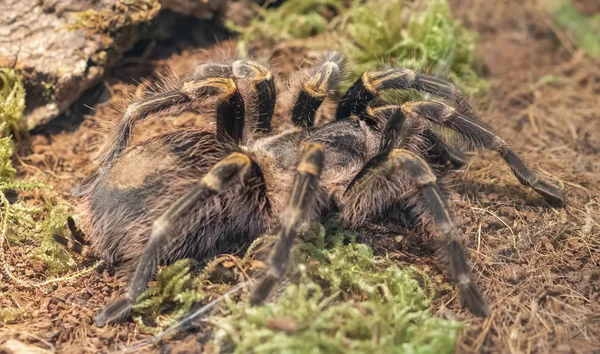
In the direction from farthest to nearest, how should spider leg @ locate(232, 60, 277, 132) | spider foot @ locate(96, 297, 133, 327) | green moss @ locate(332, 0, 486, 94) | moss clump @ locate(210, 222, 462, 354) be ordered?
green moss @ locate(332, 0, 486, 94) → spider leg @ locate(232, 60, 277, 132) → spider foot @ locate(96, 297, 133, 327) → moss clump @ locate(210, 222, 462, 354)

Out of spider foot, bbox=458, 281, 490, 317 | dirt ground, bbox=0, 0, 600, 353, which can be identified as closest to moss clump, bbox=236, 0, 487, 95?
dirt ground, bbox=0, 0, 600, 353

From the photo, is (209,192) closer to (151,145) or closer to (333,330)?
(151,145)

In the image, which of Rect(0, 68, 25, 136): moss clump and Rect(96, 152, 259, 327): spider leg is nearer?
Rect(96, 152, 259, 327): spider leg

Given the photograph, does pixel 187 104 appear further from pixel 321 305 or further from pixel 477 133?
pixel 477 133

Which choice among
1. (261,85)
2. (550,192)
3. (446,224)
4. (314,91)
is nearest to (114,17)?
(261,85)

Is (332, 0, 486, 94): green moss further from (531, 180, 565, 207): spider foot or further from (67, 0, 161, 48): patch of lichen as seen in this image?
(67, 0, 161, 48): patch of lichen

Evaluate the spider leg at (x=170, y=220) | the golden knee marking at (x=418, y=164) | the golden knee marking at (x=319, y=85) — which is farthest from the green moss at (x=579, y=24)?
the spider leg at (x=170, y=220)
